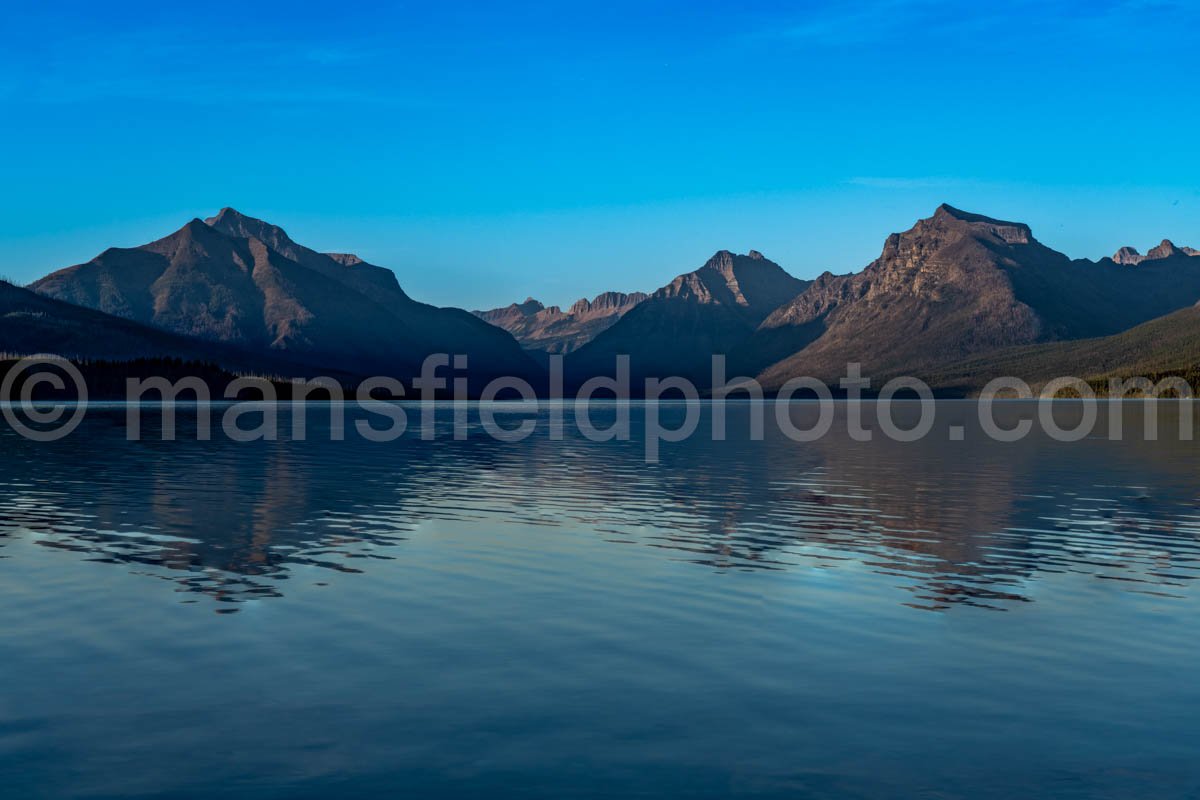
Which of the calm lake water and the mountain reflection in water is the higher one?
the mountain reflection in water

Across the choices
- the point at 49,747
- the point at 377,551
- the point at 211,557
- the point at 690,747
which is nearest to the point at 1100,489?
the point at 377,551

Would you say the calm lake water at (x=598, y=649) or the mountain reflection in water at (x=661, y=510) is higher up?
the mountain reflection in water at (x=661, y=510)

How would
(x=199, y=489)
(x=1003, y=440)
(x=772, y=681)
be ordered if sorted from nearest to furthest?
1. (x=772, y=681)
2. (x=199, y=489)
3. (x=1003, y=440)

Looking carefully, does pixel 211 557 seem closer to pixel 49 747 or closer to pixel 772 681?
pixel 49 747

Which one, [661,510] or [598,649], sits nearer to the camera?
[598,649]

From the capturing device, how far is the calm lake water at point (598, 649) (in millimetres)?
16812

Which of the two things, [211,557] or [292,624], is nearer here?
[292,624]

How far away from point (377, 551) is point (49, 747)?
2124 cm

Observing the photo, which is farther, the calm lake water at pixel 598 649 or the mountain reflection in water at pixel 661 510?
the mountain reflection in water at pixel 661 510

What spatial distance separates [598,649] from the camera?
24.3 metres

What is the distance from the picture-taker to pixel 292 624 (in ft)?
86.9

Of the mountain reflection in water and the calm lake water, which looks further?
the mountain reflection in water

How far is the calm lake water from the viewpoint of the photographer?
16.8m

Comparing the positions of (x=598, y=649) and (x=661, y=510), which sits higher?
(x=661, y=510)
